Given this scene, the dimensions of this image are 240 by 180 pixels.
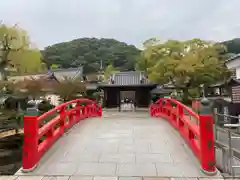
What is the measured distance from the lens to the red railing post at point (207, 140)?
3.13m

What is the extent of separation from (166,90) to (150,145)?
21.7 metres

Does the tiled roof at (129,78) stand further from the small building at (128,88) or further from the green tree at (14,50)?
the green tree at (14,50)

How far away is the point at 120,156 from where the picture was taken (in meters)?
3.82

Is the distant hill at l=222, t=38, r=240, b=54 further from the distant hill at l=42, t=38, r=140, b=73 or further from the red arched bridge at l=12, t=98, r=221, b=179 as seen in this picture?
the red arched bridge at l=12, t=98, r=221, b=179

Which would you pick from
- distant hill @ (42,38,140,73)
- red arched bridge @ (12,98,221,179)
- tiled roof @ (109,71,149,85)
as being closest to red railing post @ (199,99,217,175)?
red arched bridge @ (12,98,221,179)

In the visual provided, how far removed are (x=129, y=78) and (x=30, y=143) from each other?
19.3 meters

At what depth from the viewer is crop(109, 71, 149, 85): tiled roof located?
21641mm

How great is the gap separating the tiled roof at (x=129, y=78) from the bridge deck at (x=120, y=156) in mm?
16360

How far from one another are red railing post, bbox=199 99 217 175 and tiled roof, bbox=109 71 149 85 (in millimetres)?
18140

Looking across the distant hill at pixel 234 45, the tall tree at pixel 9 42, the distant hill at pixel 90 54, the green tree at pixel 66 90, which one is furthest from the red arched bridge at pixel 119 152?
the distant hill at pixel 90 54

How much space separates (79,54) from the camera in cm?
5494

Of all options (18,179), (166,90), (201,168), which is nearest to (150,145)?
(201,168)

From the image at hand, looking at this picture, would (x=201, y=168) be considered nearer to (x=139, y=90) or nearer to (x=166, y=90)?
(x=139, y=90)

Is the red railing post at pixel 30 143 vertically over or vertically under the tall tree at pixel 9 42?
under
